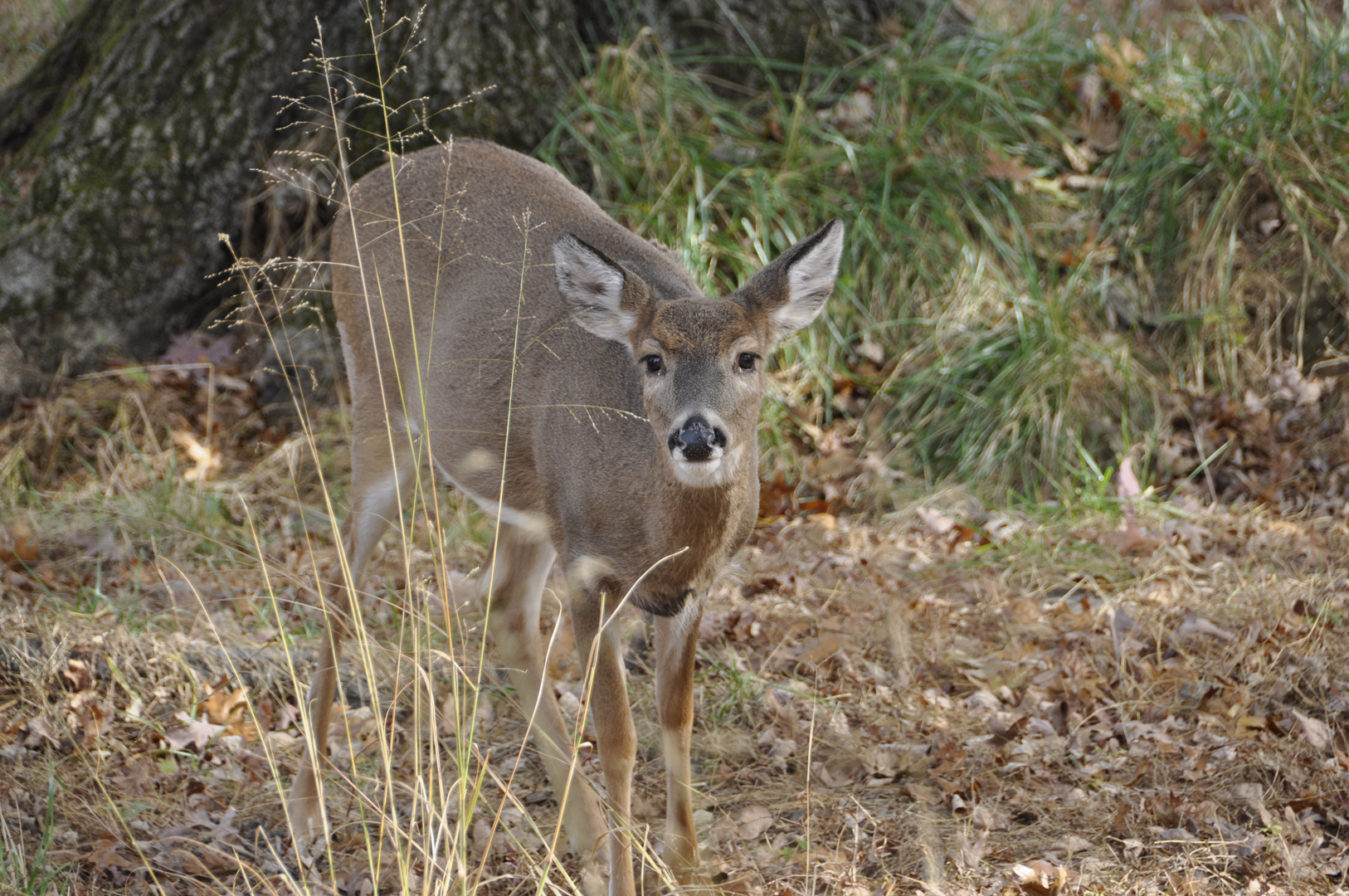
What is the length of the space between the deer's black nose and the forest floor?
690mm

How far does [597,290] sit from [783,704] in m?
1.63

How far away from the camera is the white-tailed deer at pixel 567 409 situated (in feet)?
11.3

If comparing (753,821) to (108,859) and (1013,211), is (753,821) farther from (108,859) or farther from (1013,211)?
(1013,211)

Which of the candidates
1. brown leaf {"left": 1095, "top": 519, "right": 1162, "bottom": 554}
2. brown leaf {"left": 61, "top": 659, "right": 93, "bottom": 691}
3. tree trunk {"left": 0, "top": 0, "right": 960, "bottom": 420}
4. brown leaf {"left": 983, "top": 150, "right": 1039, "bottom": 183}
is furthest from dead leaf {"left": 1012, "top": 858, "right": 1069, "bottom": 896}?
tree trunk {"left": 0, "top": 0, "right": 960, "bottom": 420}

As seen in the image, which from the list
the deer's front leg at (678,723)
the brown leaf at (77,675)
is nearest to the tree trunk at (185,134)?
the brown leaf at (77,675)

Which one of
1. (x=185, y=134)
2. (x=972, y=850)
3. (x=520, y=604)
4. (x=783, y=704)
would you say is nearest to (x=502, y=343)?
(x=520, y=604)

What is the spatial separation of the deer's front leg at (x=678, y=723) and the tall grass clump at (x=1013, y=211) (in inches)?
108

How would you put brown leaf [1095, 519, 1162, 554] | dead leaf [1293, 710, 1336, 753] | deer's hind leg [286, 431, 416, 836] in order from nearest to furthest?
dead leaf [1293, 710, 1336, 753] < deer's hind leg [286, 431, 416, 836] < brown leaf [1095, 519, 1162, 554]

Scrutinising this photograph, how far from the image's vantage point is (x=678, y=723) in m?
3.63

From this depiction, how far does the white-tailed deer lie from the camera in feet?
11.3

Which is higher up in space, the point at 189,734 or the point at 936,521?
the point at 189,734

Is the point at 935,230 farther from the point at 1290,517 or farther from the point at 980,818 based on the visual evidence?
the point at 980,818

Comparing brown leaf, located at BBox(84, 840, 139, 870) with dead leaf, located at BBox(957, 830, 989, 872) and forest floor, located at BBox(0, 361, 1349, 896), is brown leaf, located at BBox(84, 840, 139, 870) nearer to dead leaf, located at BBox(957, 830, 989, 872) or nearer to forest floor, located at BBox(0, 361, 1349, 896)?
forest floor, located at BBox(0, 361, 1349, 896)

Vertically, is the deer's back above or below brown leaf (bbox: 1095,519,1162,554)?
above
